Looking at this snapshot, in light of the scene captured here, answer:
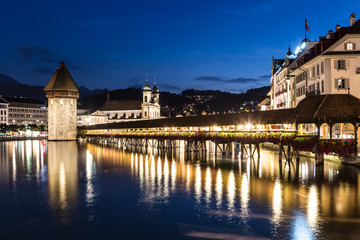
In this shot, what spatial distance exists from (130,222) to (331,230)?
6.87m

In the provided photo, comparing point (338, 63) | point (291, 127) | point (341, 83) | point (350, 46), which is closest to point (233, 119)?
point (291, 127)

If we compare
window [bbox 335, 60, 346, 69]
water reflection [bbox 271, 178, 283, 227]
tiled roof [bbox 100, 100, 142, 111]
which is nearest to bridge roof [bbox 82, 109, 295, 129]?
window [bbox 335, 60, 346, 69]

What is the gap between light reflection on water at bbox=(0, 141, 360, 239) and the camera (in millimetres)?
13648

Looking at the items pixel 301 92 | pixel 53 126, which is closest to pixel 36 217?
pixel 301 92

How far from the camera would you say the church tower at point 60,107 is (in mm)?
94812

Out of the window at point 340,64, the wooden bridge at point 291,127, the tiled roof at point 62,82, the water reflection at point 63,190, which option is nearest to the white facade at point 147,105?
the tiled roof at point 62,82

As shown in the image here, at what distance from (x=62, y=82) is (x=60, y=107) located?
20.2 feet

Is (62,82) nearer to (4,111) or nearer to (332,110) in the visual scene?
(4,111)

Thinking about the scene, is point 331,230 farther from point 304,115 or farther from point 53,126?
point 53,126

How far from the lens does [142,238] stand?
12.4m

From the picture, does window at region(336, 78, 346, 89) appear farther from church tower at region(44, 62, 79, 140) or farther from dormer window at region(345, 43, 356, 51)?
church tower at region(44, 62, 79, 140)

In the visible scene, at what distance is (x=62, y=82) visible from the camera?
9556 cm

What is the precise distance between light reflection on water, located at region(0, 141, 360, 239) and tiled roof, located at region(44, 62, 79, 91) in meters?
67.3

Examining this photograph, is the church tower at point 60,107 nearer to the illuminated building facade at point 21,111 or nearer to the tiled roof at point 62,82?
the tiled roof at point 62,82
